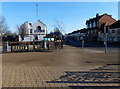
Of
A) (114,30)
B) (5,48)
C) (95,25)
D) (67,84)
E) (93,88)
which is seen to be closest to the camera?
(93,88)

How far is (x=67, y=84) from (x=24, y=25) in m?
59.1

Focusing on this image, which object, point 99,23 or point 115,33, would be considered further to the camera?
point 99,23

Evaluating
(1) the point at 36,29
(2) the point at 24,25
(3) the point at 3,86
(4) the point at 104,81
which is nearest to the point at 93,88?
(4) the point at 104,81

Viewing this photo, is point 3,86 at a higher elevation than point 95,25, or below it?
→ below

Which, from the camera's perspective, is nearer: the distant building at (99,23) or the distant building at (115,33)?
the distant building at (115,33)

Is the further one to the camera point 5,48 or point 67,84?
point 5,48

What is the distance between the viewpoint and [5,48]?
19.4 metres

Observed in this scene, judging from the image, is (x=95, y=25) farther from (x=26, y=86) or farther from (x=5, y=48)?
(x=26, y=86)

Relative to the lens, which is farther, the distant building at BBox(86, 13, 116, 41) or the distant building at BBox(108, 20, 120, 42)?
the distant building at BBox(86, 13, 116, 41)

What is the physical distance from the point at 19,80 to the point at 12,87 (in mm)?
795

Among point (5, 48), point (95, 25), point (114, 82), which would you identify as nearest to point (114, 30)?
point (95, 25)

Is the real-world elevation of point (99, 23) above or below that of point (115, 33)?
above

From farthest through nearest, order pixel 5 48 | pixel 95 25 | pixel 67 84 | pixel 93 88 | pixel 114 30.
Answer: pixel 95 25, pixel 114 30, pixel 5 48, pixel 67 84, pixel 93 88

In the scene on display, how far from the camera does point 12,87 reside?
5078mm
